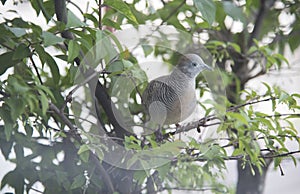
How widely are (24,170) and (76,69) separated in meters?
0.15

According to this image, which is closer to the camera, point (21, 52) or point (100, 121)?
point (21, 52)

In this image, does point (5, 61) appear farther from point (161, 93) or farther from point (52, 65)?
point (161, 93)

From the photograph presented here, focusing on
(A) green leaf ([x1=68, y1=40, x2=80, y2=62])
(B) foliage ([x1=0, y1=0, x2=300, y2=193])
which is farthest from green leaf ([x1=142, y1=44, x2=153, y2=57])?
(A) green leaf ([x1=68, y1=40, x2=80, y2=62])

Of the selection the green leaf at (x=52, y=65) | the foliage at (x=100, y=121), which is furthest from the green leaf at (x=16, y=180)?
the green leaf at (x=52, y=65)

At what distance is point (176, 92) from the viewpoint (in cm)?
44

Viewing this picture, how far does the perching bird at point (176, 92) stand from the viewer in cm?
44

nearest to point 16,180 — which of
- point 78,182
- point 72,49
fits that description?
point 78,182

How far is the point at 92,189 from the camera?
19.3 inches

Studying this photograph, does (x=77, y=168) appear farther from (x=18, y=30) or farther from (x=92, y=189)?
(x=18, y=30)

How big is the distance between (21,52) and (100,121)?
13 cm

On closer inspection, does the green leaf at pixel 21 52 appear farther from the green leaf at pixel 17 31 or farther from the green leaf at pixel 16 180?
the green leaf at pixel 16 180

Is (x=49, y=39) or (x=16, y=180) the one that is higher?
(x=49, y=39)

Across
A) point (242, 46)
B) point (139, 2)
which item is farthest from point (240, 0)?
point (139, 2)

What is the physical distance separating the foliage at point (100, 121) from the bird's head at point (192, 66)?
0.11 feet
